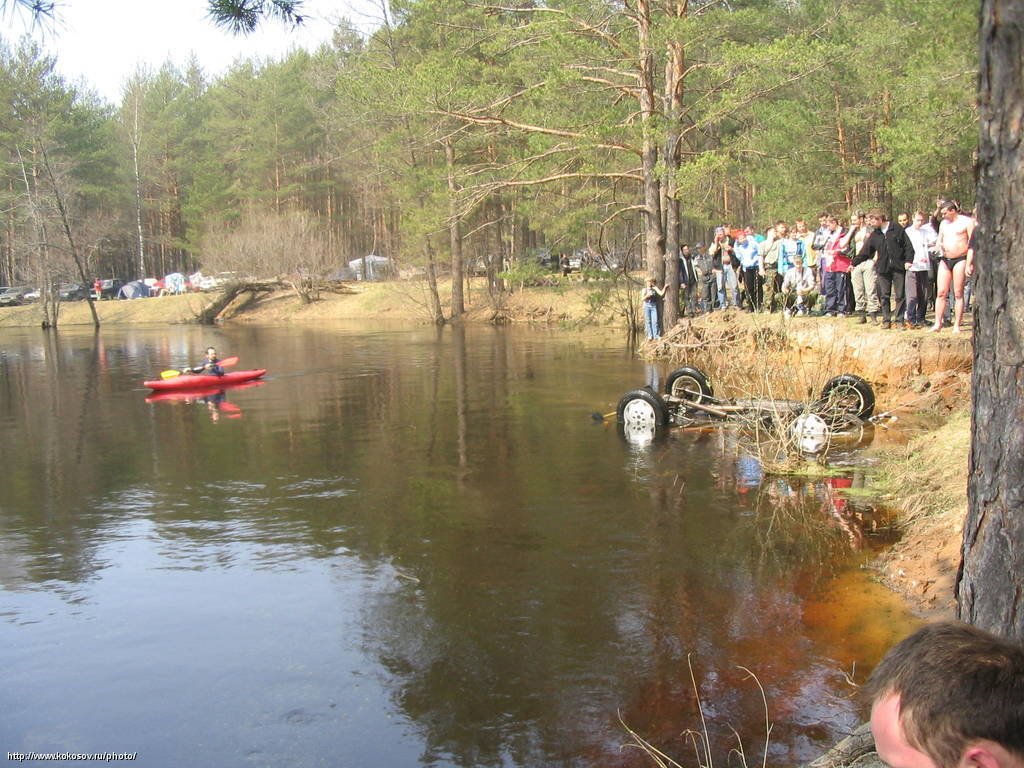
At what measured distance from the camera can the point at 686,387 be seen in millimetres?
14914

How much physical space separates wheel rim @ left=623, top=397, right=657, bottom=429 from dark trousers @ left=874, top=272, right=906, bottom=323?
465cm

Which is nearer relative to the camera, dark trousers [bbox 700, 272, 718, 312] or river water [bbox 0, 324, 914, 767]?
river water [bbox 0, 324, 914, 767]

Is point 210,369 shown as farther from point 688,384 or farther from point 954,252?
point 954,252

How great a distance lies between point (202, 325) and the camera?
5116 cm

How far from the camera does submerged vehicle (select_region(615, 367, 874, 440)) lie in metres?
11.5

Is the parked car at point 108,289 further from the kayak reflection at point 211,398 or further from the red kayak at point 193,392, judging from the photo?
the kayak reflection at point 211,398

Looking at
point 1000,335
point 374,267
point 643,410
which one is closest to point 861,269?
point 643,410

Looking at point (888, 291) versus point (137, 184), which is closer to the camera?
point (888, 291)

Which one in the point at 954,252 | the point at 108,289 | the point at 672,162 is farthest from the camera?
the point at 108,289

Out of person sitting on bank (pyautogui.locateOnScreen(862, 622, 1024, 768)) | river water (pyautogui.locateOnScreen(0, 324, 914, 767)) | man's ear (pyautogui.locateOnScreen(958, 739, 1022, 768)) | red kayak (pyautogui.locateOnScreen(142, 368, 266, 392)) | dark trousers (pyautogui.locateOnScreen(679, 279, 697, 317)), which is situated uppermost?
dark trousers (pyautogui.locateOnScreen(679, 279, 697, 317))

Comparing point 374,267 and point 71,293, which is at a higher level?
point 374,267

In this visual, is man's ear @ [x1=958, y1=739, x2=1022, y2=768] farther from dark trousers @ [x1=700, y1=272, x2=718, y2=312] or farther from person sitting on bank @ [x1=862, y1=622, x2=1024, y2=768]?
dark trousers @ [x1=700, y1=272, x2=718, y2=312]

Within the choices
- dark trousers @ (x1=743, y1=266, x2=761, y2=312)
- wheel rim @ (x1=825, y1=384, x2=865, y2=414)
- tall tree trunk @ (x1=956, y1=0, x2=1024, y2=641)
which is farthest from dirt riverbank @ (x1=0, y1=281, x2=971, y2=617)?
tall tree trunk @ (x1=956, y1=0, x2=1024, y2=641)

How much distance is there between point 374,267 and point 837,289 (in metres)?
45.3
